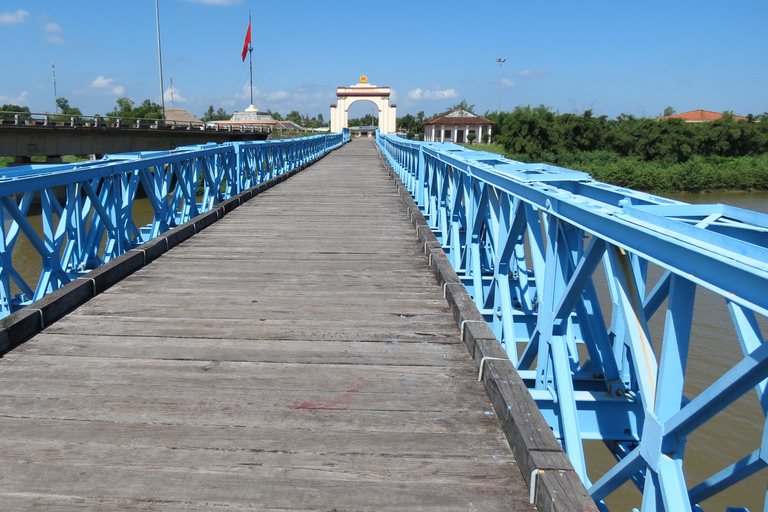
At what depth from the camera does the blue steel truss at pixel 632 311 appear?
5.04ft

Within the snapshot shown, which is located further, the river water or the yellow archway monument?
the yellow archway monument

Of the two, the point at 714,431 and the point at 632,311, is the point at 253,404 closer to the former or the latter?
the point at 632,311

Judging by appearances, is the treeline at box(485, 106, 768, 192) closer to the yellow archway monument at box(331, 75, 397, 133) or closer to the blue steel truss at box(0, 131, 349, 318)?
the yellow archway monument at box(331, 75, 397, 133)

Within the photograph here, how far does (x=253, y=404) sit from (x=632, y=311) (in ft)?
5.62

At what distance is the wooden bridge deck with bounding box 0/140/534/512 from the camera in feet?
6.86

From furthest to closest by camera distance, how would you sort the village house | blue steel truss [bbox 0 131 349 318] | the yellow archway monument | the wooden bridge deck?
the village house < the yellow archway monument < blue steel truss [bbox 0 131 349 318] < the wooden bridge deck

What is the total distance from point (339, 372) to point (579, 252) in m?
1.37

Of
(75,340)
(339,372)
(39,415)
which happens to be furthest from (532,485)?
(75,340)

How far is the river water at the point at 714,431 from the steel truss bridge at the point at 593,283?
2.79 m

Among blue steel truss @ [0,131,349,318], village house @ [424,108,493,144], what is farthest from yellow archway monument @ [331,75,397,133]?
blue steel truss @ [0,131,349,318]

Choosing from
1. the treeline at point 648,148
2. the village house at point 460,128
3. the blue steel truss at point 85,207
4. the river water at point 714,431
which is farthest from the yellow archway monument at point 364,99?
the blue steel truss at point 85,207

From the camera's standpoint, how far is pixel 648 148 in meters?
44.6

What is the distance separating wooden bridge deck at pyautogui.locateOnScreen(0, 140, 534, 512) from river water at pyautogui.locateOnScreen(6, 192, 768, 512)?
14.6 ft

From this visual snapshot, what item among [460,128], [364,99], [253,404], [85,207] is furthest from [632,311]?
[460,128]
